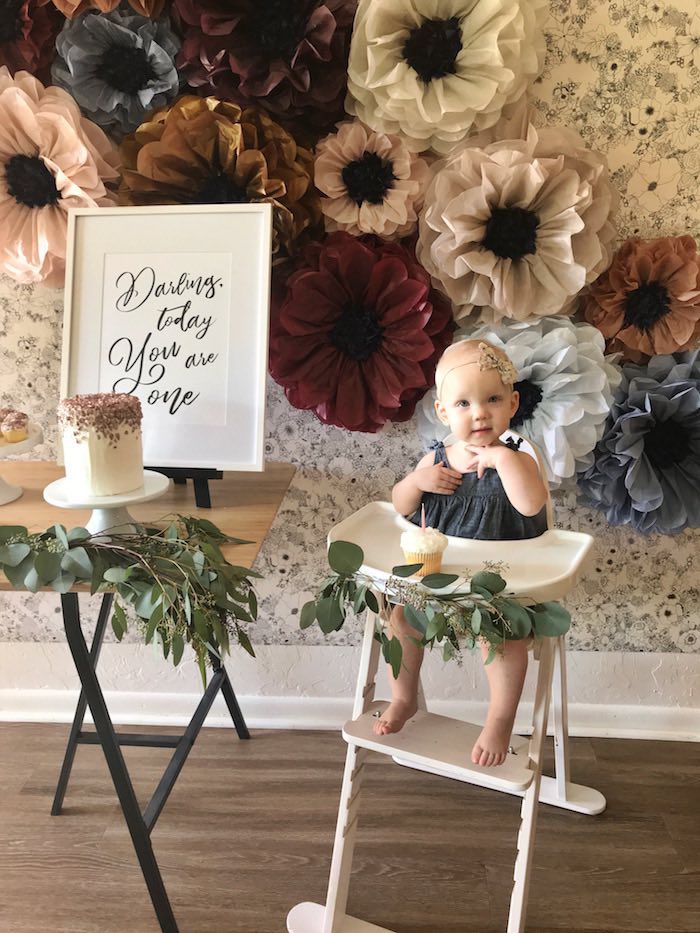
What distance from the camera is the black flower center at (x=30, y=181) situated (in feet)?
4.59

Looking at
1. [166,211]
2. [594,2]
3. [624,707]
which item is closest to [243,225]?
[166,211]

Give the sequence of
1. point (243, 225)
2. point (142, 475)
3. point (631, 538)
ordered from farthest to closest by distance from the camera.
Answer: point (631, 538), point (243, 225), point (142, 475)

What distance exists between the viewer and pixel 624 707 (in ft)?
5.85

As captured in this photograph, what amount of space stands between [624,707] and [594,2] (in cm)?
157

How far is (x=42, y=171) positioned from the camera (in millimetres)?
1398

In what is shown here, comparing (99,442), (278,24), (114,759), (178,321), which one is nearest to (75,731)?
(114,759)

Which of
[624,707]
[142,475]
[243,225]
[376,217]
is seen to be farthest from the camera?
[624,707]

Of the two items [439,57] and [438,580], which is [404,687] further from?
[439,57]

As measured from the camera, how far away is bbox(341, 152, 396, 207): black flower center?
1.40 meters

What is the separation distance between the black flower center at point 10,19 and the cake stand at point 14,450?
77cm

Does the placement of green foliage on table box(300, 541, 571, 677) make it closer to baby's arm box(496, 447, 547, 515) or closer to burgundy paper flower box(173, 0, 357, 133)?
baby's arm box(496, 447, 547, 515)

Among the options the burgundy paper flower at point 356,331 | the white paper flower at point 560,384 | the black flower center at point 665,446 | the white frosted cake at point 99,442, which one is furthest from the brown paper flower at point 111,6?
the black flower center at point 665,446

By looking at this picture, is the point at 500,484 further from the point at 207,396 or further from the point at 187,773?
the point at 187,773

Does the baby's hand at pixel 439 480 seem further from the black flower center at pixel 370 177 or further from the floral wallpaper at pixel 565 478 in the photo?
the black flower center at pixel 370 177
